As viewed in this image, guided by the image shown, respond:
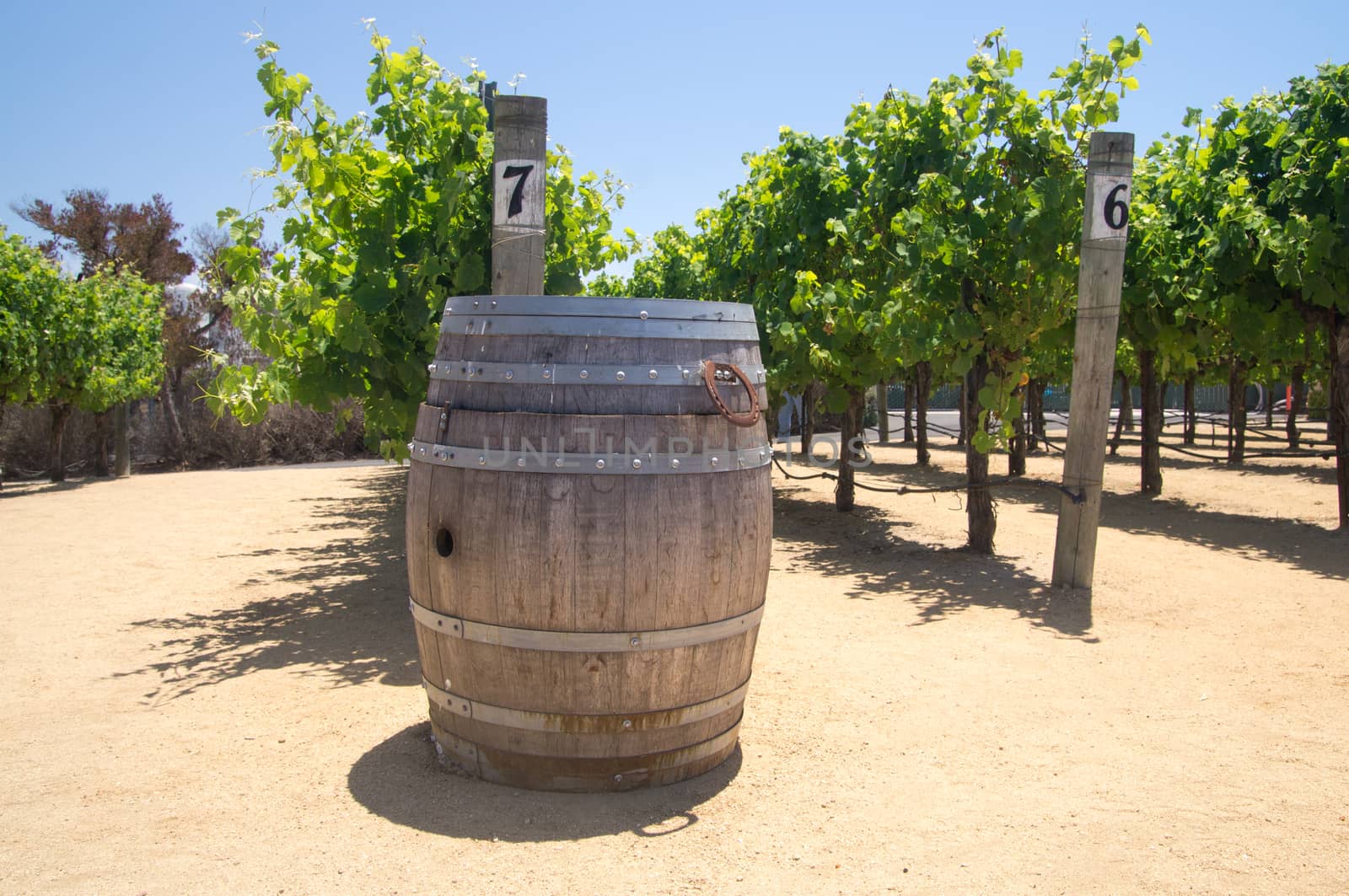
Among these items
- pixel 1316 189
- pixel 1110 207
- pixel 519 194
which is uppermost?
pixel 1316 189

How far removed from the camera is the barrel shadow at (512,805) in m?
3.17

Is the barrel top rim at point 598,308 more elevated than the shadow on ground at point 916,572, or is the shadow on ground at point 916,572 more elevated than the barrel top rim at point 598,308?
the barrel top rim at point 598,308

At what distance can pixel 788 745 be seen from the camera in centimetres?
397

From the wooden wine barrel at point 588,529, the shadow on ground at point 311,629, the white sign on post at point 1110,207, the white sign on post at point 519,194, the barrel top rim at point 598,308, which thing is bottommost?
the shadow on ground at point 311,629

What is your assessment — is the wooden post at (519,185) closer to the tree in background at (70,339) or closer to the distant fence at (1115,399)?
the tree in background at (70,339)

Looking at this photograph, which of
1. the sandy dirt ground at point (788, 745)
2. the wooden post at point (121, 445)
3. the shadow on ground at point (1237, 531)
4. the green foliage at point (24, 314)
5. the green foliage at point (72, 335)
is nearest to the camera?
the sandy dirt ground at point (788, 745)

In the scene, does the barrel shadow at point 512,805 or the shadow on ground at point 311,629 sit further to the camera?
the shadow on ground at point 311,629

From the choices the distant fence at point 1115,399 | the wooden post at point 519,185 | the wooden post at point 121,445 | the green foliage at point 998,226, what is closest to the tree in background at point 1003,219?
the green foliage at point 998,226

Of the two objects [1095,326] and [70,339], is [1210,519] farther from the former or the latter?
[70,339]

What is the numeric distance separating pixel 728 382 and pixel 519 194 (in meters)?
1.76

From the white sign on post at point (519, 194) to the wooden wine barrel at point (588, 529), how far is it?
1.22 meters

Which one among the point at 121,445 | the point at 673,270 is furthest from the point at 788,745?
the point at 121,445

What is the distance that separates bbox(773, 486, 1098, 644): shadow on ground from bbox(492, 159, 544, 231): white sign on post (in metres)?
3.45

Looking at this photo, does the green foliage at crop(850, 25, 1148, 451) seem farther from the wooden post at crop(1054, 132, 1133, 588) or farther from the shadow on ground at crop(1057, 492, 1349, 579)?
the shadow on ground at crop(1057, 492, 1349, 579)
